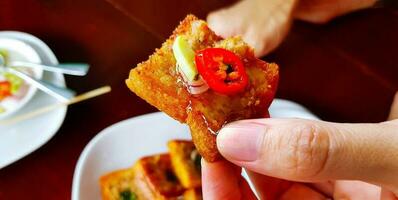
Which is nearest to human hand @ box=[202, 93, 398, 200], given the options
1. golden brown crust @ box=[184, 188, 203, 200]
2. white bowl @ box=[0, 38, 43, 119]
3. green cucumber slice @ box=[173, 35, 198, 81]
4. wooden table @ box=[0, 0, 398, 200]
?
green cucumber slice @ box=[173, 35, 198, 81]

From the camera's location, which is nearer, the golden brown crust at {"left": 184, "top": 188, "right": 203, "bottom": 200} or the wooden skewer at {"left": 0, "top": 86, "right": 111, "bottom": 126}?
the golden brown crust at {"left": 184, "top": 188, "right": 203, "bottom": 200}

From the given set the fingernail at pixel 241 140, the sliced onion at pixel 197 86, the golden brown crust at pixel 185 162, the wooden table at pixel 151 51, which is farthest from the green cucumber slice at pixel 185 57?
the wooden table at pixel 151 51

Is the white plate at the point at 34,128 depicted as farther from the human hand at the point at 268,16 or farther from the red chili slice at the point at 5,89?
the human hand at the point at 268,16

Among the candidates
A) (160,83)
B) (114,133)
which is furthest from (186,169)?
(160,83)

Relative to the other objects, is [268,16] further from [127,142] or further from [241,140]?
[241,140]

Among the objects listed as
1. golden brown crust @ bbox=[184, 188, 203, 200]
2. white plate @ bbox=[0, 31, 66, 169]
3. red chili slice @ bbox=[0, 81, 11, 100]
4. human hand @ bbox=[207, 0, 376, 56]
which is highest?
human hand @ bbox=[207, 0, 376, 56]

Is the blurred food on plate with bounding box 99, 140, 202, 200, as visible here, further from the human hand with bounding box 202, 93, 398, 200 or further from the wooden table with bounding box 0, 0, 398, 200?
the human hand with bounding box 202, 93, 398, 200

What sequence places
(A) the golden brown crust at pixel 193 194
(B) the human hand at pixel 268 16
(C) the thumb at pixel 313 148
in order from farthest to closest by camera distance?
(B) the human hand at pixel 268 16 → (A) the golden brown crust at pixel 193 194 → (C) the thumb at pixel 313 148
